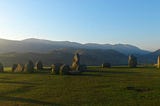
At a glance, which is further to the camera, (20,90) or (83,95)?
(20,90)

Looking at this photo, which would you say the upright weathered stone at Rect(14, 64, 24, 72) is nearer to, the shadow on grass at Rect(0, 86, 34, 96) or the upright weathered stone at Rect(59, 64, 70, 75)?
the upright weathered stone at Rect(59, 64, 70, 75)

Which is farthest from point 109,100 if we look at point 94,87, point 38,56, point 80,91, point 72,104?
point 38,56

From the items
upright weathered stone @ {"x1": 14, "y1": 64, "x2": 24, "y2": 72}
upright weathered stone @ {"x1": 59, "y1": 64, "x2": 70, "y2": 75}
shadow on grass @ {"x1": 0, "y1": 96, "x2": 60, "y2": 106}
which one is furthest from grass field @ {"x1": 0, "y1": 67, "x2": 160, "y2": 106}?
upright weathered stone @ {"x1": 14, "y1": 64, "x2": 24, "y2": 72}

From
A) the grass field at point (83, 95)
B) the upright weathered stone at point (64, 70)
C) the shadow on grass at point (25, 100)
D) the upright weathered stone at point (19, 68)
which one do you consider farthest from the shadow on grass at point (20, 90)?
the upright weathered stone at point (19, 68)

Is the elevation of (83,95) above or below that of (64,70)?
below

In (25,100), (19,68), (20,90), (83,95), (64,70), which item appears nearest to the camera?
(25,100)

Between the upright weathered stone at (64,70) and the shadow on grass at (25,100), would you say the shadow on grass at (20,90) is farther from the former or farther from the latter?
the upright weathered stone at (64,70)

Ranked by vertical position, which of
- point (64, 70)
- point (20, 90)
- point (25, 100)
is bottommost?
point (25, 100)

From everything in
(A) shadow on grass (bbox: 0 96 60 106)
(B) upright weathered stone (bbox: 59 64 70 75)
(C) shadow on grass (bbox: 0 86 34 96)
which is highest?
(B) upright weathered stone (bbox: 59 64 70 75)

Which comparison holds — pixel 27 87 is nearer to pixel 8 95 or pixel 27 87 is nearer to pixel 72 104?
pixel 8 95

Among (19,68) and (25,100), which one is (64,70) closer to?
(19,68)

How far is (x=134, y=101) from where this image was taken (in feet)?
94.5

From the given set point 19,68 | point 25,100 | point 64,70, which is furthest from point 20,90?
point 19,68

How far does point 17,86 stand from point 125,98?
16.3 metres
